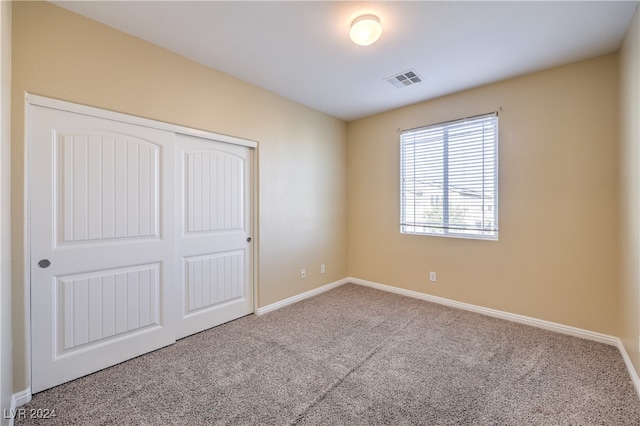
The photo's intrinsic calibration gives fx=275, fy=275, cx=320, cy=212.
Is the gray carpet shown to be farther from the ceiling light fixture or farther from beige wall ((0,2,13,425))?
the ceiling light fixture

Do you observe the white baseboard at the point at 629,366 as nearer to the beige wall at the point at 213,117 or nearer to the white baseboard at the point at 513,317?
the white baseboard at the point at 513,317

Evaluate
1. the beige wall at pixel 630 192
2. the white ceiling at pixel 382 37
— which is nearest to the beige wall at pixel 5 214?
the white ceiling at pixel 382 37

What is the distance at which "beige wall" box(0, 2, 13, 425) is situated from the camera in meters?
1.51

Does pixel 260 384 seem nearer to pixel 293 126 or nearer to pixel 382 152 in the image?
pixel 293 126

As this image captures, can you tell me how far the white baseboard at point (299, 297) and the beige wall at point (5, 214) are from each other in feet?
6.56

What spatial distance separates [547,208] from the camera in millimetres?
2820

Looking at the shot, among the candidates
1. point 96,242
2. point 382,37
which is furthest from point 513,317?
point 96,242

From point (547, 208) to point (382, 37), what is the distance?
2358 millimetres

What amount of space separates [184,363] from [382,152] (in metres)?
3.51

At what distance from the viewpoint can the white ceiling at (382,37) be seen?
6.43 feet

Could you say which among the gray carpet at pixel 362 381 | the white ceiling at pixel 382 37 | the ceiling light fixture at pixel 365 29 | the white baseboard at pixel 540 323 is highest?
the white ceiling at pixel 382 37

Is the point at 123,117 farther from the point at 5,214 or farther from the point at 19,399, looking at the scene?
the point at 19,399

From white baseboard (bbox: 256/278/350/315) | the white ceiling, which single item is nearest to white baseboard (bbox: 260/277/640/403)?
white baseboard (bbox: 256/278/350/315)

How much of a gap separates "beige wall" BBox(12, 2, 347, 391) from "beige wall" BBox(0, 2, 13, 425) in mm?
79
